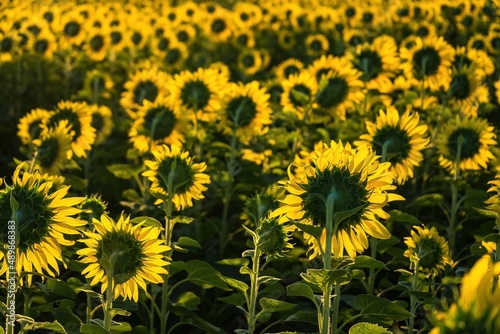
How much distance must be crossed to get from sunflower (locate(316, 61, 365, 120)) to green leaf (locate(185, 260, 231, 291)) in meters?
Answer: 2.18

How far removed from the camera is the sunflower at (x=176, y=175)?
10.8ft

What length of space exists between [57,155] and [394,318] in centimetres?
222

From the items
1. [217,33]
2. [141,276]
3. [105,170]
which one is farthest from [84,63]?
[141,276]

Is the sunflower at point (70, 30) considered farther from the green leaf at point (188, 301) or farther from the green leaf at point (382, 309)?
the green leaf at point (382, 309)

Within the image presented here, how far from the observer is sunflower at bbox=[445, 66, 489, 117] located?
501 cm

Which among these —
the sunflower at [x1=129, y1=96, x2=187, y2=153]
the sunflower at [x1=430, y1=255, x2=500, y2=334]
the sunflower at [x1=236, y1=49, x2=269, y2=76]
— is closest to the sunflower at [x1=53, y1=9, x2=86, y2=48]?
the sunflower at [x1=236, y1=49, x2=269, y2=76]

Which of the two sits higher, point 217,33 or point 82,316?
point 217,33

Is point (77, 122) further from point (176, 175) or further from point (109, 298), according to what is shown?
point (109, 298)

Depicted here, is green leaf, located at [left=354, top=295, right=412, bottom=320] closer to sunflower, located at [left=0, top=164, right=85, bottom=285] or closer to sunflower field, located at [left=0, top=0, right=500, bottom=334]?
sunflower field, located at [left=0, top=0, right=500, bottom=334]

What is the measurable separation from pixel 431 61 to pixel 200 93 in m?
1.57

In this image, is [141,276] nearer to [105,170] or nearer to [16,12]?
[105,170]

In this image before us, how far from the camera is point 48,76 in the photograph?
908 centimetres

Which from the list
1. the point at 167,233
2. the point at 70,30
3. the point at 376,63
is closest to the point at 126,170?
the point at 167,233

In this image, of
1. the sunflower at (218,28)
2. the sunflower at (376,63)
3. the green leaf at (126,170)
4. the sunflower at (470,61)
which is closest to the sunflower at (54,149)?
the green leaf at (126,170)
